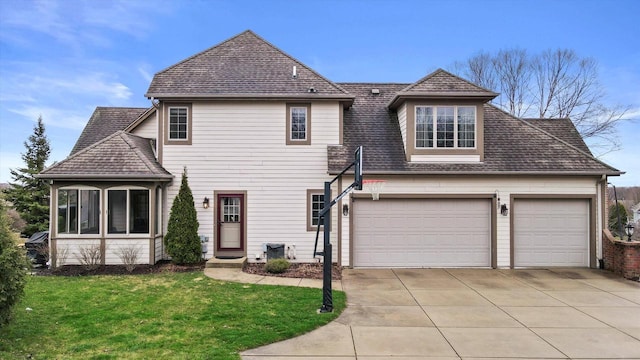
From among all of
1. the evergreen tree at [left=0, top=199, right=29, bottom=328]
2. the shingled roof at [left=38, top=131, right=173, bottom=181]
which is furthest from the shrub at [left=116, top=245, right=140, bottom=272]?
the evergreen tree at [left=0, top=199, right=29, bottom=328]

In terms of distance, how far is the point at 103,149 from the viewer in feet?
37.6

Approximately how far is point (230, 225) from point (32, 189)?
1878cm

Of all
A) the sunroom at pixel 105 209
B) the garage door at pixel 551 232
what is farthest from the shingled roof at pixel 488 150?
the sunroom at pixel 105 209

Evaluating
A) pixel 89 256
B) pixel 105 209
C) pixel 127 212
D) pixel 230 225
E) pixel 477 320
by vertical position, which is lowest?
pixel 477 320

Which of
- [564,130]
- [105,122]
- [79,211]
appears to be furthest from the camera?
[105,122]

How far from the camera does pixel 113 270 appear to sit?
1055 centimetres

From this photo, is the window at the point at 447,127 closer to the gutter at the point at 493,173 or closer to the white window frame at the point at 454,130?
the white window frame at the point at 454,130

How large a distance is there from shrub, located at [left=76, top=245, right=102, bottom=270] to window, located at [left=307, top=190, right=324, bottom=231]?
6.32 meters

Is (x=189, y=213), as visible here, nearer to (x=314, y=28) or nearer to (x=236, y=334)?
(x=236, y=334)

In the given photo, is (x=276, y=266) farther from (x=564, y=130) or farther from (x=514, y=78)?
(x=514, y=78)

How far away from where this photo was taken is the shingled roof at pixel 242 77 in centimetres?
1161

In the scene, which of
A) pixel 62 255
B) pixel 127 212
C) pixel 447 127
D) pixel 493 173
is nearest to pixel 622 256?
pixel 493 173

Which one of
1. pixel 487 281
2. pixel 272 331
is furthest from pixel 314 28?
pixel 272 331

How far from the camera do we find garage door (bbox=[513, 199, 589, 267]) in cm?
1128
